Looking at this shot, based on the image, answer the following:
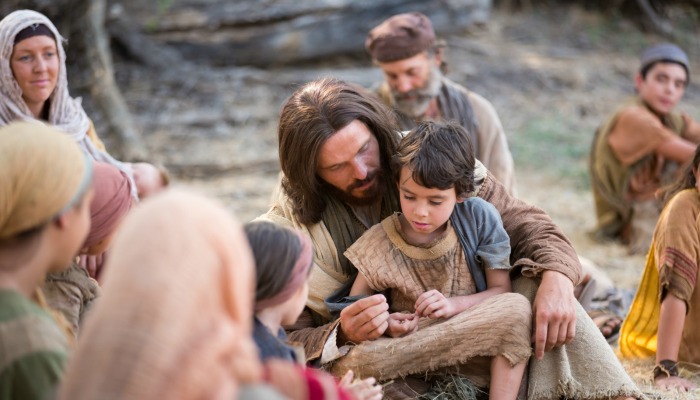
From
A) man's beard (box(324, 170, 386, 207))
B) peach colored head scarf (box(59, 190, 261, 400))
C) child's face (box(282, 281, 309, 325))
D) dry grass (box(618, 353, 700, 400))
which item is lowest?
dry grass (box(618, 353, 700, 400))

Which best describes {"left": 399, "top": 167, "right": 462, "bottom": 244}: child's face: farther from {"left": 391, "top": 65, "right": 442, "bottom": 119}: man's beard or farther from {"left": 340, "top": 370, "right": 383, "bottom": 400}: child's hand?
{"left": 391, "top": 65, "right": 442, "bottom": 119}: man's beard

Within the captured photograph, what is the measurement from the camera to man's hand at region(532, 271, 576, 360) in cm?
361

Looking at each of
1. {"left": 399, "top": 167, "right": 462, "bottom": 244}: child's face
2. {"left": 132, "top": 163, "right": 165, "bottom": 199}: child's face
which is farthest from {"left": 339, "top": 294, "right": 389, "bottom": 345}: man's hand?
{"left": 132, "top": 163, "right": 165, "bottom": 199}: child's face

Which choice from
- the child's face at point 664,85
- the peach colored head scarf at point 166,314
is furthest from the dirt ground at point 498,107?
the peach colored head scarf at point 166,314

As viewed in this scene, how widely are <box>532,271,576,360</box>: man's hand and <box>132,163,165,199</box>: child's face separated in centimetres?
268

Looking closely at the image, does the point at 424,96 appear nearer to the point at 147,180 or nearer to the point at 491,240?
the point at 147,180

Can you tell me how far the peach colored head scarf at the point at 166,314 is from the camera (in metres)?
1.88

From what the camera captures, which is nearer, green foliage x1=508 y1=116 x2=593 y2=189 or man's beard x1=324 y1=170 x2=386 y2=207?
man's beard x1=324 y1=170 x2=386 y2=207

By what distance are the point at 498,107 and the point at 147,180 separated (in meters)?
6.95

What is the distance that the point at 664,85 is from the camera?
7504 millimetres

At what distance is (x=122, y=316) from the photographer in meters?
1.91

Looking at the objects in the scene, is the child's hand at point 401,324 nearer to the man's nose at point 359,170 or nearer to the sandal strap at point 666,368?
the man's nose at point 359,170

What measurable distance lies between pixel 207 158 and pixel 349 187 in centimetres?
600

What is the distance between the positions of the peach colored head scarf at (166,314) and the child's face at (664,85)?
6.26m
